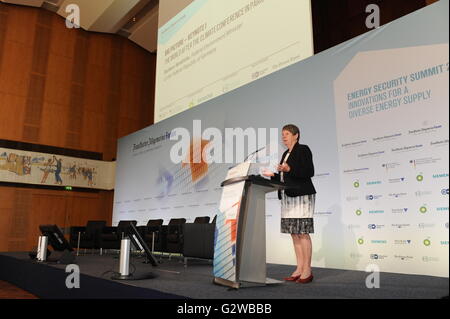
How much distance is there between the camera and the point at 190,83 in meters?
7.12

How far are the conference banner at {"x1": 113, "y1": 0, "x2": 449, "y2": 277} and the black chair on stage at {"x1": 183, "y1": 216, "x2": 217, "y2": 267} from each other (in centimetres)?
95

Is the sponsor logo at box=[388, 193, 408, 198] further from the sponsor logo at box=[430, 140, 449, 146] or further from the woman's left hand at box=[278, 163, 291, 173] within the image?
the woman's left hand at box=[278, 163, 291, 173]

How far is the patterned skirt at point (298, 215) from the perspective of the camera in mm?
2818

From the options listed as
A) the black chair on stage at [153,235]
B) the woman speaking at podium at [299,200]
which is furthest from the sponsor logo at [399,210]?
the black chair on stage at [153,235]

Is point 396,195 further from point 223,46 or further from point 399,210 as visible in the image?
point 223,46

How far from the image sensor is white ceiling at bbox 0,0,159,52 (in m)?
10.1

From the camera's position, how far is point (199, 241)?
5.07 m

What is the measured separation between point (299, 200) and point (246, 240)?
0.55 m

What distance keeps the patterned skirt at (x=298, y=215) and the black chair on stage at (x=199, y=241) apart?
2.22 meters

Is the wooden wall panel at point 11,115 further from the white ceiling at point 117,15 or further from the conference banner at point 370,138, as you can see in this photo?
the conference banner at point 370,138

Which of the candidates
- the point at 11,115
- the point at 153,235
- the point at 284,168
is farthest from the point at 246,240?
the point at 11,115

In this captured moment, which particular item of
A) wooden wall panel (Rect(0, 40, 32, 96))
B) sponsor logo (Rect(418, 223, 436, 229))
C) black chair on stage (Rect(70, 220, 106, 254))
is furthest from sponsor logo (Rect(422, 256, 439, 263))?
wooden wall panel (Rect(0, 40, 32, 96))
